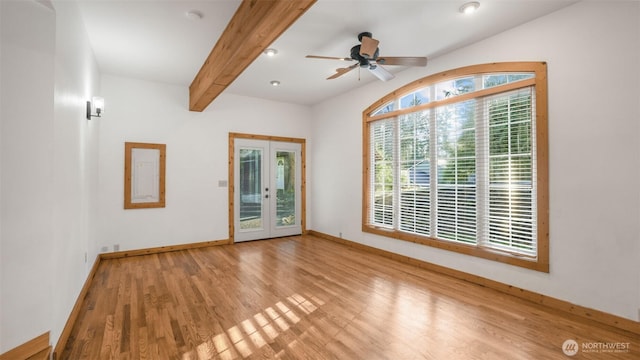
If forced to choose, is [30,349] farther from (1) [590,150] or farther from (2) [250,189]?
(1) [590,150]

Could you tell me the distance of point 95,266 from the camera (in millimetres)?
4199

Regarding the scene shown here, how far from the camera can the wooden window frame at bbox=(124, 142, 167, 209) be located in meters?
4.93

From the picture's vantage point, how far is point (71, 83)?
257 cm

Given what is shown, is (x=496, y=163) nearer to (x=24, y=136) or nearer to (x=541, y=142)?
(x=541, y=142)

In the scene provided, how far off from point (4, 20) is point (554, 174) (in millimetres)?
4769

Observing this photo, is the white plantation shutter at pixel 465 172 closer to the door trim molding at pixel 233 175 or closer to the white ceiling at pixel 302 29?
the white ceiling at pixel 302 29

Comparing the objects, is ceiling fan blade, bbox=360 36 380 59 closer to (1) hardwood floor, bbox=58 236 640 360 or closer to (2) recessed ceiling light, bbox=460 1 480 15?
(2) recessed ceiling light, bbox=460 1 480 15

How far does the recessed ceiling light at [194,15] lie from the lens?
9.76 feet

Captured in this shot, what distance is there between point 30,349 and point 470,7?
15.1 feet

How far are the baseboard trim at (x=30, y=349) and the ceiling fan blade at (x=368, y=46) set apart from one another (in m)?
3.67

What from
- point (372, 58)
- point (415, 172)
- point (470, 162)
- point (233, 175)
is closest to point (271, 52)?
point (372, 58)

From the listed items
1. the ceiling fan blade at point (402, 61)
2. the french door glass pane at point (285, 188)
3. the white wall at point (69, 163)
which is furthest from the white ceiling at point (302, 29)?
the french door glass pane at point (285, 188)

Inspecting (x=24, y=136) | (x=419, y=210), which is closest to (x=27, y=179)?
(x=24, y=136)

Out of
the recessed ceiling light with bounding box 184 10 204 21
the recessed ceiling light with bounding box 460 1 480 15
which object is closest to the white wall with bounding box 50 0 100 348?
the recessed ceiling light with bounding box 184 10 204 21
